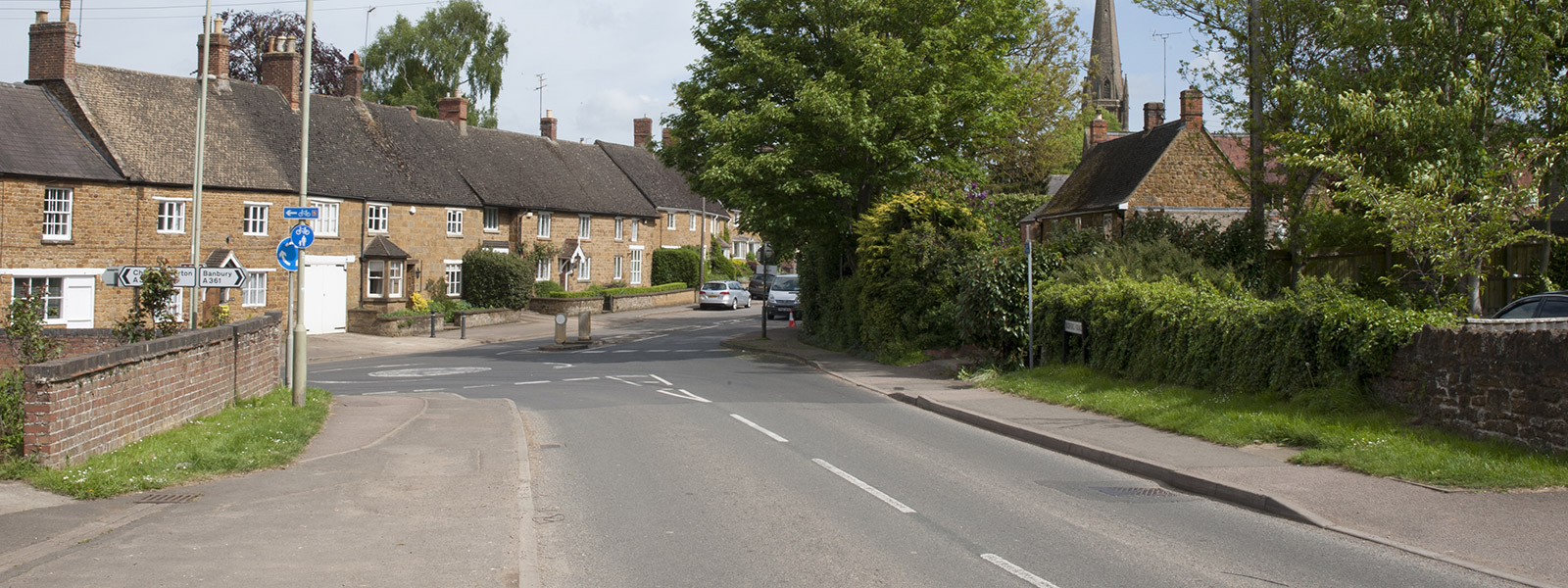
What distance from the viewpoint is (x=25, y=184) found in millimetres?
32812

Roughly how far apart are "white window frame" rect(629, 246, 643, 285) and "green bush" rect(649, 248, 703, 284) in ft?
4.54

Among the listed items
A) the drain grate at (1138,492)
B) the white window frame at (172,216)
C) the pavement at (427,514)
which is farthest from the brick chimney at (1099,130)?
the drain grate at (1138,492)

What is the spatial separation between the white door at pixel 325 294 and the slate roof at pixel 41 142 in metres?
7.11

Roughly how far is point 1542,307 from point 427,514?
47.4 ft

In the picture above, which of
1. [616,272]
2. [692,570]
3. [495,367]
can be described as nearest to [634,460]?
[692,570]

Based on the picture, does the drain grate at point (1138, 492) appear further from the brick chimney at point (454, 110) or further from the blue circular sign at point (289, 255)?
the brick chimney at point (454, 110)

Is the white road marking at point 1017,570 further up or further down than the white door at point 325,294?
further down

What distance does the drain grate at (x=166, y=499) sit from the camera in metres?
9.13

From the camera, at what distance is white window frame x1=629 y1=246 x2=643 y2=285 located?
2381 inches

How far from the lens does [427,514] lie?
29.4 ft

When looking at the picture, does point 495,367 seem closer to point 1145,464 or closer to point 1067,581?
point 1145,464

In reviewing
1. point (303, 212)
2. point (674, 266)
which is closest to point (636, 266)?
point (674, 266)

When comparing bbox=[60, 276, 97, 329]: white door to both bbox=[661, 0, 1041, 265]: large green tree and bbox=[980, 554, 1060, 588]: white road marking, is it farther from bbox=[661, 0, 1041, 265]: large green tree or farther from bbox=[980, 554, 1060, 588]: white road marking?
bbox=[980, 554, 1060, 588]: white road marking

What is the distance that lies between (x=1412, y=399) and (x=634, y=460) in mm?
8212
